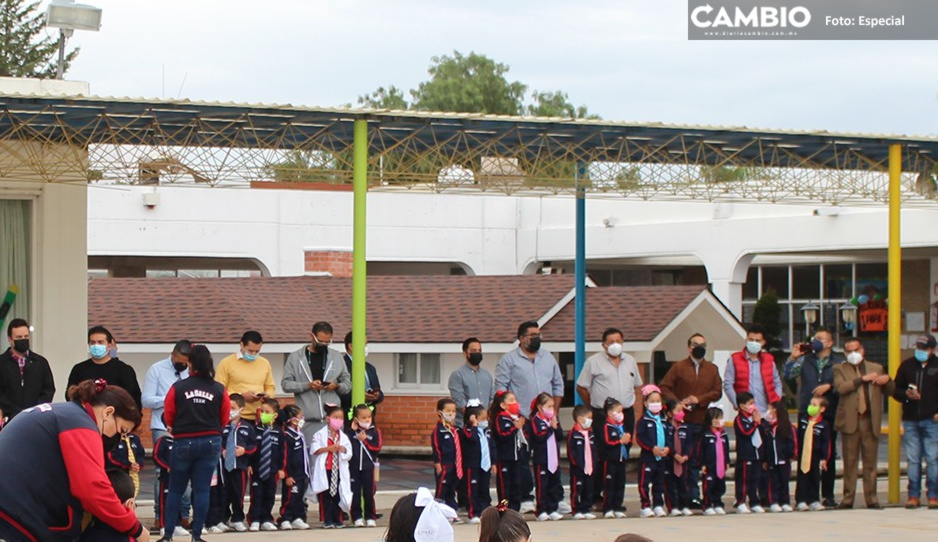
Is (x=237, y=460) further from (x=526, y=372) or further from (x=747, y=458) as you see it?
(x=747, y=458)

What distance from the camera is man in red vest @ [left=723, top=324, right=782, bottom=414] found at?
14.6m

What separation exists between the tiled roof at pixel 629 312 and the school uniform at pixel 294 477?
983 cm

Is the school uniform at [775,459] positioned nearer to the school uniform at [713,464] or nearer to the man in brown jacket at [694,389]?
the school uniform at [713,464]

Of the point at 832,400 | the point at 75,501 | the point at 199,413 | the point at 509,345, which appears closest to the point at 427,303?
the point at 509,345

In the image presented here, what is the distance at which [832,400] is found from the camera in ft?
48.7

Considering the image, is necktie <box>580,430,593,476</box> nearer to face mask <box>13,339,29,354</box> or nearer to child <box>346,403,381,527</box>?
child <box>346,403,381,527</box>

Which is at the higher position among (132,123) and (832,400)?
(132,123)

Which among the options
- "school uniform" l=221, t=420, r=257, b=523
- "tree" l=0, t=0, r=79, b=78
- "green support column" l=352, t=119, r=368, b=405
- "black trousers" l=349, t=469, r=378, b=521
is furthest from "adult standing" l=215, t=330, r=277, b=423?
"tree" l=0, t=0, r=79, b=78

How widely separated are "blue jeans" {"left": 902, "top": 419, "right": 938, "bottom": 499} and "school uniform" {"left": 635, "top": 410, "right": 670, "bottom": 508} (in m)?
2.60

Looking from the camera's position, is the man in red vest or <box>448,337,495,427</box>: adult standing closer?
<box>448,337,495,427</box>: adult standing

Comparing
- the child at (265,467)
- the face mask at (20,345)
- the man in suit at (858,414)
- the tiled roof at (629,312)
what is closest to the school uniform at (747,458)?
the man in suit at (858,414)

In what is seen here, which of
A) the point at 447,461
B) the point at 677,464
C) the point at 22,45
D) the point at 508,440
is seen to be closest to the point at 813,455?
the point at 677,464

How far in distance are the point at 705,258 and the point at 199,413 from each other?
1869 centimetres

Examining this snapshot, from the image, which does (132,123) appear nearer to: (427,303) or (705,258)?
(427,303)
